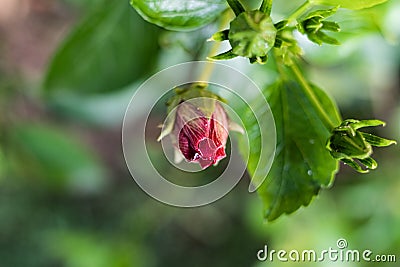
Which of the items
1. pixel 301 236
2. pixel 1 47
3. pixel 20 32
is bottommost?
pixel 301 236

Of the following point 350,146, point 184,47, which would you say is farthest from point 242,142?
point 184,47

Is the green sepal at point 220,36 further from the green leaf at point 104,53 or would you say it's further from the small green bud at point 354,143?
the green leaf at point 104,53

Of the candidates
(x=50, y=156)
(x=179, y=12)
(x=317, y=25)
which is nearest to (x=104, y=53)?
(x=179, y=12)

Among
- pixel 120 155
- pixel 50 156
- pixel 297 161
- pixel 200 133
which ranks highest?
pixel 200 133

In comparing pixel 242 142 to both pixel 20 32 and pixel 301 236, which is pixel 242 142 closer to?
pixel 301 236

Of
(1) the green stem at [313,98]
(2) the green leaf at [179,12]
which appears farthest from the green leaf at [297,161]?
(2) the green leaf at [179,12]

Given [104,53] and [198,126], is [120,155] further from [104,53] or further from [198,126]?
[198,126]

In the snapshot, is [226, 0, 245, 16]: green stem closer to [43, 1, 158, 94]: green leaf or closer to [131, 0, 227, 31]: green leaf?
[131, 0, 227, 31]: green leaf
